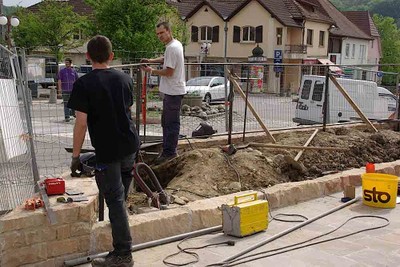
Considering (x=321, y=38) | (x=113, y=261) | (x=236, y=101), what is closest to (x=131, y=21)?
(x=236, y=101)

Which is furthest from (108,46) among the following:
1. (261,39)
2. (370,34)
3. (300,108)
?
(370,34)

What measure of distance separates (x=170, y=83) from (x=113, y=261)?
132 inches

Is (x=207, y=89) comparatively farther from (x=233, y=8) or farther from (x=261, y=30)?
(x=233, y=8)

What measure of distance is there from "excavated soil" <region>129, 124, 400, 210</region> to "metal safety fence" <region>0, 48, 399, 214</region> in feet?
2.58

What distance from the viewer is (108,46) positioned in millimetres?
4391

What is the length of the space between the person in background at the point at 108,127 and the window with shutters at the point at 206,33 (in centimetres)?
4746

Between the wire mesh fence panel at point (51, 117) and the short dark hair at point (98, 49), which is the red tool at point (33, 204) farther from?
the wire mesh fence panel at point (51, 117)

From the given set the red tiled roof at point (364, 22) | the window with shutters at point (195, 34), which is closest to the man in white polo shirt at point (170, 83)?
the window with shutters at point (195, 34)

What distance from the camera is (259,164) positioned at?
7586 millimetres

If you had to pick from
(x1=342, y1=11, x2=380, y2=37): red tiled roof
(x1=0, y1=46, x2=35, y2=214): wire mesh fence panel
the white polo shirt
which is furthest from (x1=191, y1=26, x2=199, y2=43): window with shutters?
(x1=0, y1=46, x2=35, y2=214): wire mesh fence panel

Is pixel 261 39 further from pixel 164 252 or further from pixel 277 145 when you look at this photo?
pixel 164 252

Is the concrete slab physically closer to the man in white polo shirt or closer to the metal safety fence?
the metal safety fence

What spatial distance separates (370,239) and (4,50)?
4.19 meters

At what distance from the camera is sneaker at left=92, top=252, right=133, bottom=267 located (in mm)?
4367
